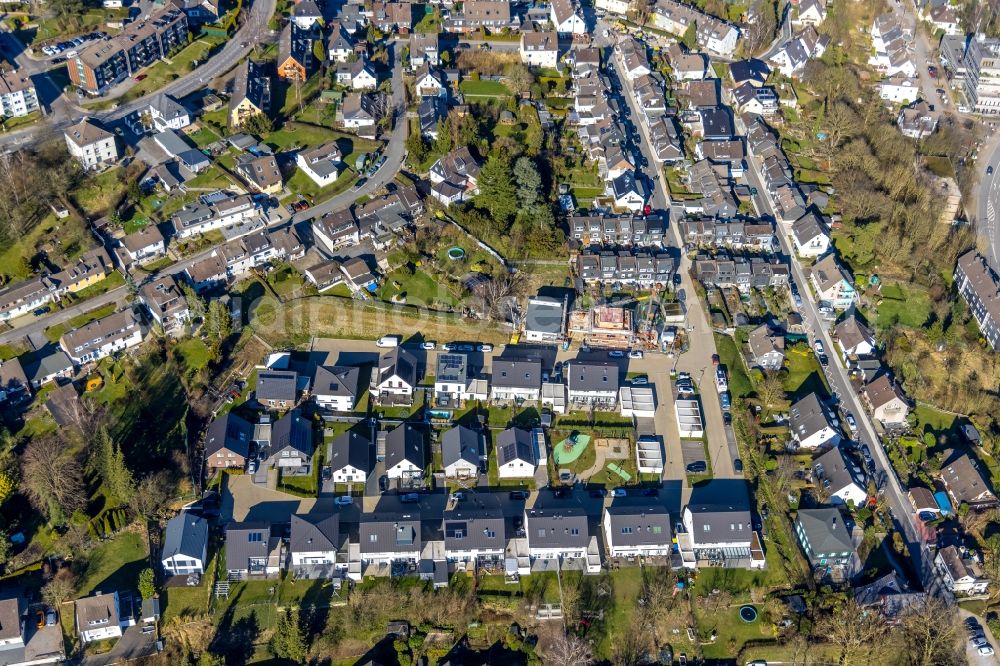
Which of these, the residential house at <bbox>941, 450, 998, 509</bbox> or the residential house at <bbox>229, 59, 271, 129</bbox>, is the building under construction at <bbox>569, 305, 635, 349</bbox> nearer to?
the residential house at <bbox>941, 450, 998, 509</bbox>

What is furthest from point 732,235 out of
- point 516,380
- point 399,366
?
point 399,366

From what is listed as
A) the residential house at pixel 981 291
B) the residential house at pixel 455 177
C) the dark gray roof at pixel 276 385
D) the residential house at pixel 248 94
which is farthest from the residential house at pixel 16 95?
the dark gray roof at pixel 276 385

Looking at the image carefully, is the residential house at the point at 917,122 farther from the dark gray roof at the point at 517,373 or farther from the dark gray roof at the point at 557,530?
the dark gray roof at the point at 557,530

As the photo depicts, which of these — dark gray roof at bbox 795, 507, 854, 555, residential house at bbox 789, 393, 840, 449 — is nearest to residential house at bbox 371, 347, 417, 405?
residential house at bbox 789, 393, 840, 449

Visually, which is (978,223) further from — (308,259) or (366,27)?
(366,27)

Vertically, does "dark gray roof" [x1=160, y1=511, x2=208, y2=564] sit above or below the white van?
below

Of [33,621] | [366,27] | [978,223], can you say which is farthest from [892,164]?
[33,621]
